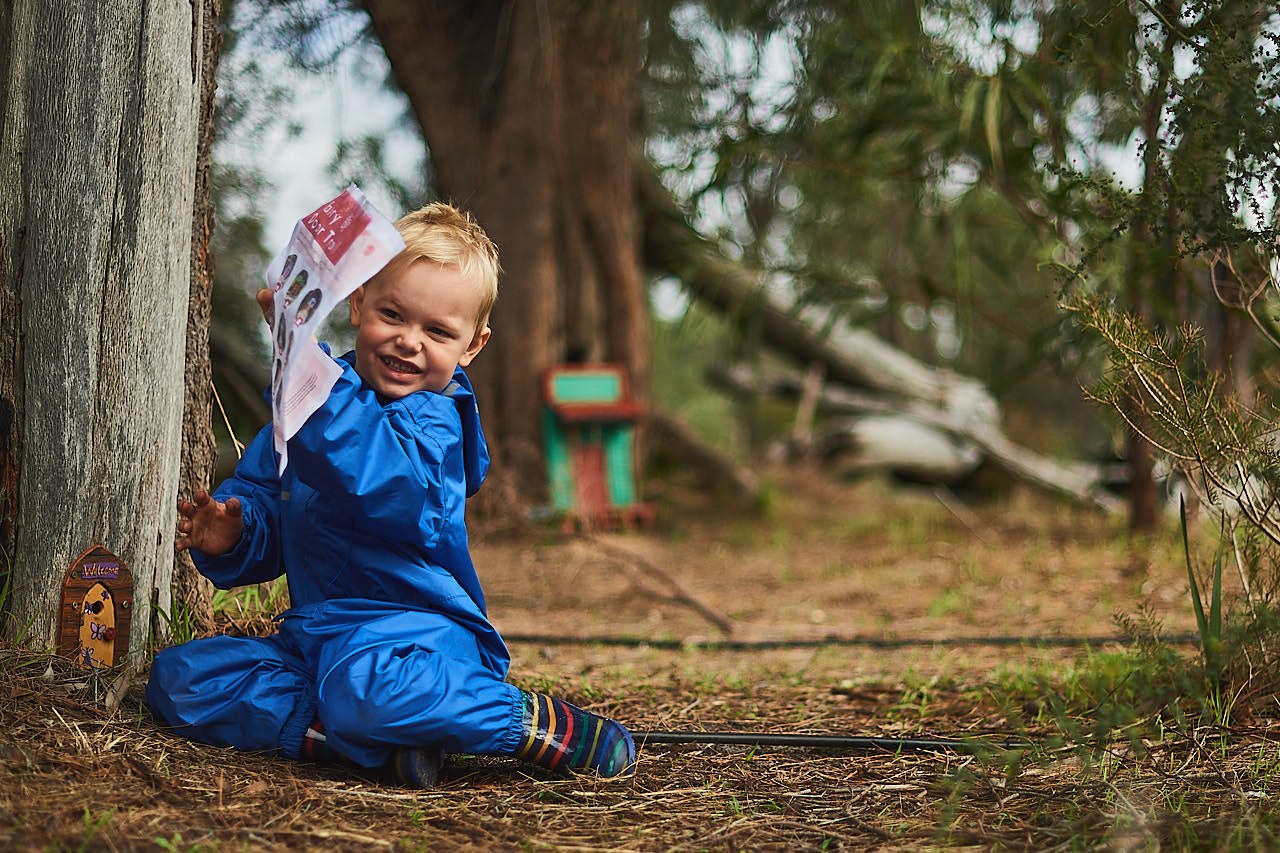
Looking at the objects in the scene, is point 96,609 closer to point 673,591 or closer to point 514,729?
point 514,729

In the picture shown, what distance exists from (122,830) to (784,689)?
1.77 m

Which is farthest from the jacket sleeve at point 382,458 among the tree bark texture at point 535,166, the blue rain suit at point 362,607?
the tree bark texture at point 535,166

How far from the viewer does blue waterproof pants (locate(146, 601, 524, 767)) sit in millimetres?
1940

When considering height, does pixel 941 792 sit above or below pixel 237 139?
below

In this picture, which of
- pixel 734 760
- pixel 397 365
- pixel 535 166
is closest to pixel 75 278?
pixel 397 365

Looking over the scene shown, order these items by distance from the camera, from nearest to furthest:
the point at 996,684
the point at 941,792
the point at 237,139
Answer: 1. the point at 941,792
2. the point at 996,684
3. the point at 237,139

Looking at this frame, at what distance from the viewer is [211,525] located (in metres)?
2.09

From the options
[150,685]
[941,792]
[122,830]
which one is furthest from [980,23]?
[122,830]

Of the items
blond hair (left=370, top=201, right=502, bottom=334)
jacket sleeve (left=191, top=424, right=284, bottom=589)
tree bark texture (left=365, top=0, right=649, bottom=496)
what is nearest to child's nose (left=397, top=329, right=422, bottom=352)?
blond hair (left=370, top=201, right=502, bottom=334)

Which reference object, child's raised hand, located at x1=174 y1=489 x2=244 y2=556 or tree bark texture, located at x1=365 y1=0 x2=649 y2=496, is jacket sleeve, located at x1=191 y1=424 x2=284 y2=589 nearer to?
child's raised hand, located at x1=174 y1=489 x2=244 y2=556

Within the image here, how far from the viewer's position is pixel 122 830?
159 centimetres

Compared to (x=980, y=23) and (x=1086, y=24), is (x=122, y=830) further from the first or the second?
(x=980, y=23)

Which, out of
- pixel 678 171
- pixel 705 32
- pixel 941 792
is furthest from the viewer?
pixel 705 32

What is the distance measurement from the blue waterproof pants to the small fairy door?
6.0 inches
